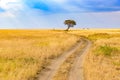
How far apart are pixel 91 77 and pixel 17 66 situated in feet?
19.5

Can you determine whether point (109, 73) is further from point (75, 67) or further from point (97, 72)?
point (75, 67)

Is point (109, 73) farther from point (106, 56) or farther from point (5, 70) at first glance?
point (106, 56)

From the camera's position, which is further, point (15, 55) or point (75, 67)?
point (15, 55)

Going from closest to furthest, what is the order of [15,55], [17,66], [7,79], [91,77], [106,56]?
1. [7,79]
2. [91,77]
3. [17,66]
4. [15,55]
5. [106,56]

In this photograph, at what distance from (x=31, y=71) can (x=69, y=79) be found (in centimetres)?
280

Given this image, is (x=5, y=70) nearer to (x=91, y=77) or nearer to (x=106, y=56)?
(x=91, y=77)

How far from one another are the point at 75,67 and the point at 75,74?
9.67 ft


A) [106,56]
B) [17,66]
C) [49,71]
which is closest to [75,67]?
[49,71]

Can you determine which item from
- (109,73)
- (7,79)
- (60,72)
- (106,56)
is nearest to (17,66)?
(60,72)

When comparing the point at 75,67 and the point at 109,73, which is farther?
the point at 75,67

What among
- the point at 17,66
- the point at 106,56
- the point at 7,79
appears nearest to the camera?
the point at 7,79

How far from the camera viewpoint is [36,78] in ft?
58.3

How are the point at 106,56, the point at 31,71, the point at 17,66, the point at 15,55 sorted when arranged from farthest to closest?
the point at 106,56, the point at 15,55, the point at 17,66, the point at 31,71

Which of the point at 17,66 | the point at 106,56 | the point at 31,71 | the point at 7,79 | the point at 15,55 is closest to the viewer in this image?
the point at 7,79
